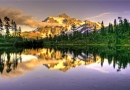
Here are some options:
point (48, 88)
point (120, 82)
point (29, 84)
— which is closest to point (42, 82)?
point (29, 84)

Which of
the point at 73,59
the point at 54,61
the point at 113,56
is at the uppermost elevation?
the point at 113,56

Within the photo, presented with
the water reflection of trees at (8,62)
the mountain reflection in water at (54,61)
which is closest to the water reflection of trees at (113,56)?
the mountain reflection in water at (54,61)

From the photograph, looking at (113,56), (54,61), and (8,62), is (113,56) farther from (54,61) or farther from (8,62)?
(8,62)

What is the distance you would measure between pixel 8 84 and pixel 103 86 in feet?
44.4

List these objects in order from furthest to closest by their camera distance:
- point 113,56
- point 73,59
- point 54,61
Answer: point 113,56 < point 73,59 < point 54,61

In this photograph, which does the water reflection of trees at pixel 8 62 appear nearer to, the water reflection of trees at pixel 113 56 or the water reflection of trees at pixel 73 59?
the water reflection of trees at pixel 73 59

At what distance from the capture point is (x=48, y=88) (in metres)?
34.0

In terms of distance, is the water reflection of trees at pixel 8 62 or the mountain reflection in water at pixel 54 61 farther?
the water reflection of trees at pixel 8 62

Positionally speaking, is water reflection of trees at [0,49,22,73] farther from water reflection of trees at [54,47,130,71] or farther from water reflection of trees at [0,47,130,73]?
water reflection of trees at [54,47,130,71]

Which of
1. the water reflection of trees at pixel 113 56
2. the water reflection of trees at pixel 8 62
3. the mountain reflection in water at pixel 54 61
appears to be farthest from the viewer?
the water reflection of trees at pixel 113 56

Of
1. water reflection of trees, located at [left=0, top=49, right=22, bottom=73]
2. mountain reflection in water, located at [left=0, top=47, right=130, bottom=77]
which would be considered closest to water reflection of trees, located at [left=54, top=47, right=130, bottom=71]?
mountain reflection in water, located at [left=0, top=47, right=130, bottom=77]

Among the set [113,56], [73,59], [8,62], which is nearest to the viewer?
[8,62]

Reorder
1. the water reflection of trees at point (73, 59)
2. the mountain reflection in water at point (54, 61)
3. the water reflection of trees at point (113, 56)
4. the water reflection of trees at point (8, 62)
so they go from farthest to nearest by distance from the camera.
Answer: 1. the water reflection of trees at point (113, 56)
2. the water reflection of trees at point (73, 59)
3. the water reflection of trees at point (8, 62)
4. the mountain reflection in water at point (54, 61)

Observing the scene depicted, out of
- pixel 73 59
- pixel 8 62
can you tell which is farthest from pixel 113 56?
pixel 8 62
